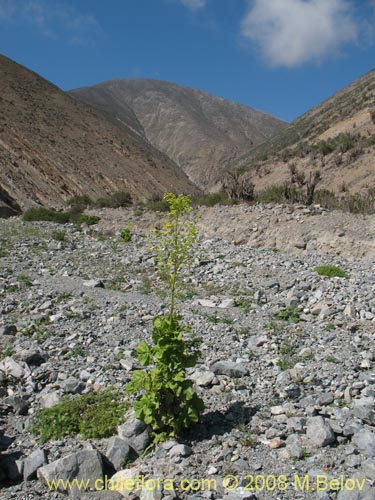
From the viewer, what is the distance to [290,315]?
25.9 feet

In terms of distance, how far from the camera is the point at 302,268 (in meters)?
10.7

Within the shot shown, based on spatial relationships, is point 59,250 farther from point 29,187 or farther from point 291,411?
point 29,187

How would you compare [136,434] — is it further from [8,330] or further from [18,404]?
[8,330]

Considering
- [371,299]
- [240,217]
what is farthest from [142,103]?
[371,299]

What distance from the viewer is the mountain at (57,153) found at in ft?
108

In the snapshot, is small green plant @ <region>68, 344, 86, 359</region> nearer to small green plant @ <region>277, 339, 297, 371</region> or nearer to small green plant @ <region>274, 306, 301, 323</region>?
small green plant @ <region>277, 339, 297, 371</region>

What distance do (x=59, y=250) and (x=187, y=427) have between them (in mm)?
10166

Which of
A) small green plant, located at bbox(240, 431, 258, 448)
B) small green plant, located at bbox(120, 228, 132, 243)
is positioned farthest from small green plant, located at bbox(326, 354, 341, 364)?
small green plant, located at bbox(120, 228, 132, 243)

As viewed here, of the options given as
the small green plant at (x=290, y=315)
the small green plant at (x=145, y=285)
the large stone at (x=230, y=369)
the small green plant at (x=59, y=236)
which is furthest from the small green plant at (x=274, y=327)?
the small green plant at (x=59, y=236)

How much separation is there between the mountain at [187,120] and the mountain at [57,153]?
26.5 meters

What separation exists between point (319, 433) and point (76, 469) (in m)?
2.18

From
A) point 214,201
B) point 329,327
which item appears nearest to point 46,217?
point 214,201

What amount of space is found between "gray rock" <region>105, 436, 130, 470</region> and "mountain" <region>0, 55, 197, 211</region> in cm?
2594

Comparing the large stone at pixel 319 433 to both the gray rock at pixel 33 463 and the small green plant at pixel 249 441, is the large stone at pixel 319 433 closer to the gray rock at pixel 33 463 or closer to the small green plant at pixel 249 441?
the small green plant at pixel 249 441
